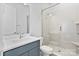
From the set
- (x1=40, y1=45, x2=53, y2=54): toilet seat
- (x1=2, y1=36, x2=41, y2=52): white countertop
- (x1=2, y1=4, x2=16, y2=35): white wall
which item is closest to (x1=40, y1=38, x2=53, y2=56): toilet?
(x1=40, y1=45, x2=53, y2=54): toilet seat

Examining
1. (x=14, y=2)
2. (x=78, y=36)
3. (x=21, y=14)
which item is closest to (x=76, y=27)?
(x=78, y=36)

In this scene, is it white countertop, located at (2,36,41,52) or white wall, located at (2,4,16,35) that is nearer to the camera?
white countertop, located at (2,36,41,52)

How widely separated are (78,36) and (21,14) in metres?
0.91

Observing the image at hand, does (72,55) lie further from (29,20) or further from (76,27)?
(29,20)

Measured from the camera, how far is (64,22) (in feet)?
5.70

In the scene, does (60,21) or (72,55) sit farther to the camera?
(60,21)

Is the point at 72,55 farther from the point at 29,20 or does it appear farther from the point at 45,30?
the point at 29,20

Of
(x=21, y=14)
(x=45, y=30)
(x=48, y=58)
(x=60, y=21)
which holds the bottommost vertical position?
(x=48, y=58)

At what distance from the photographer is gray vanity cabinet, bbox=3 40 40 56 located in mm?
1448

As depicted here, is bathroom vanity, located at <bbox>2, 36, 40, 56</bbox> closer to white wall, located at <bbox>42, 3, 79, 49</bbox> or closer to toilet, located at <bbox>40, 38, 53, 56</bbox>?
toilet, located at <bbox>40, 38, 53, 56</bbox>

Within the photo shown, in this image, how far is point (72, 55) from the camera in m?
1.65

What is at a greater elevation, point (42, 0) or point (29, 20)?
point (42, 0)

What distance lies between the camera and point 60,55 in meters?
1.70

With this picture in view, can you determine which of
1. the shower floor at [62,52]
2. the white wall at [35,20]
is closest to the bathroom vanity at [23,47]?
the white wall at [35,20]
